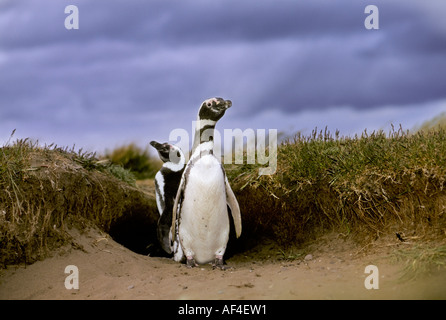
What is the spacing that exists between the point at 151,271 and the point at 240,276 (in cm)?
105

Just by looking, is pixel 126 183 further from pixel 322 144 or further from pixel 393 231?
pixel 393 231

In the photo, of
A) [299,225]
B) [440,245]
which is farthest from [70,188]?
[440,245]

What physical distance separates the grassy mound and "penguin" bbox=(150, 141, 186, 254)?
594 millimetres

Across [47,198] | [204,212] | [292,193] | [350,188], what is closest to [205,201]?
[204,212]

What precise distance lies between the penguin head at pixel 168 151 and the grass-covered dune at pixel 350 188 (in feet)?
3.94

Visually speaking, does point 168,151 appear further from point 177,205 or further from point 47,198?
point 47,198

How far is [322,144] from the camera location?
6664mm

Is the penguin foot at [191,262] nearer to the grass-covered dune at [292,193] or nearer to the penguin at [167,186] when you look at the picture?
the penguin at [167,186]

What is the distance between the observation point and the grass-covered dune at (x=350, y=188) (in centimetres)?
531

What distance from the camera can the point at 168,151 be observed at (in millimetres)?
8008

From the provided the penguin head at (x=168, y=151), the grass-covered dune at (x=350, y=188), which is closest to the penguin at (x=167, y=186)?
the penguin head at (x=168, y=151)

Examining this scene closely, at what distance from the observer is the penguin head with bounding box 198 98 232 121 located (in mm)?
5789
